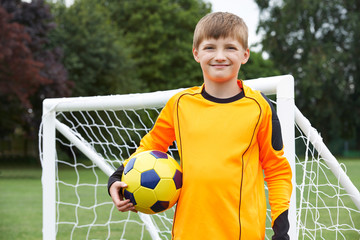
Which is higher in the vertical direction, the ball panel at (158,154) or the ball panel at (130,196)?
the ball panel at (158,154)

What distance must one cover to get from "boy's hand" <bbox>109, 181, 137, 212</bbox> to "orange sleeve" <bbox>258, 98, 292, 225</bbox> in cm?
54

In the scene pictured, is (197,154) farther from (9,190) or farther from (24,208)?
(9,190)

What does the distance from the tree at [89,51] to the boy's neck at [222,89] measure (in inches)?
694

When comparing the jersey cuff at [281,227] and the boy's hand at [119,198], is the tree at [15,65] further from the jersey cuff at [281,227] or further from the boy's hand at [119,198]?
the jersey cuff at [281,227]

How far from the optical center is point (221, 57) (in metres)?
1.71

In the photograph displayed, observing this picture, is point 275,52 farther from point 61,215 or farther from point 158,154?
point 158,154

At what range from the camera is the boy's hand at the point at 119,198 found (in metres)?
1.83

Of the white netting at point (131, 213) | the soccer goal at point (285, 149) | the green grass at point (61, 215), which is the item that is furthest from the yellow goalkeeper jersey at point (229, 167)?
the green grass at point (61, 215)

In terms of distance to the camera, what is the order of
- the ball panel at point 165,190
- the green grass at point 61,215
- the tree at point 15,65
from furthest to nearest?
the tree at point 15,65 < the green grass at point 61,215 < the ball panel at point 165,190

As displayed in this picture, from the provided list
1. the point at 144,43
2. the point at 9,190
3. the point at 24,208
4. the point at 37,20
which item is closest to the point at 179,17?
the point at 144,43

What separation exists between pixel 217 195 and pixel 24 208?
22.5 ft

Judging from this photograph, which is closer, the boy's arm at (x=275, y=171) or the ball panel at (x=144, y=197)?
the boy's arm at (x=275, y=171)

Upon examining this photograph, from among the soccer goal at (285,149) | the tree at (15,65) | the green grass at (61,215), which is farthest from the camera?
the tree at (15,65)

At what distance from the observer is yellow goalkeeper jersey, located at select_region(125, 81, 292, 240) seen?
1.69 metres
